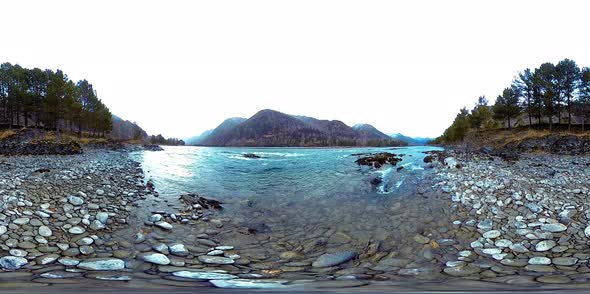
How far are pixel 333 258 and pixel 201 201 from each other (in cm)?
538

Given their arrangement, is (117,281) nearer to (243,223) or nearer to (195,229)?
(195,229)

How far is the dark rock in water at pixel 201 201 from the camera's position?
9070 mm

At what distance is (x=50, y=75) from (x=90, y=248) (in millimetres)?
66315

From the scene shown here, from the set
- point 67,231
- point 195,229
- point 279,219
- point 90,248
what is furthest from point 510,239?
point 67,231

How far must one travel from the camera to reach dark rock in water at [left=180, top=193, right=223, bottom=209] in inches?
357

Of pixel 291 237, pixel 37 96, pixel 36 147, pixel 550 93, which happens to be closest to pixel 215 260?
pixel 291 237

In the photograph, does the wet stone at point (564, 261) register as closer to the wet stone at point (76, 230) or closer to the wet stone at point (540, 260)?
the wet stone at point (540, 260)

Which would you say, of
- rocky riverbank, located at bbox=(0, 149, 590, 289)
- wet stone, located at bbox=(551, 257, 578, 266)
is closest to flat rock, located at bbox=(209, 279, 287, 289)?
rocky riverbank, located at bbox=(0, 149, 590, 289)

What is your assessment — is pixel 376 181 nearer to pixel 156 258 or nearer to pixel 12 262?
pixel 156 258

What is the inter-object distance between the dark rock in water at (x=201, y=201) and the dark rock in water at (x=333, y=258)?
458cm

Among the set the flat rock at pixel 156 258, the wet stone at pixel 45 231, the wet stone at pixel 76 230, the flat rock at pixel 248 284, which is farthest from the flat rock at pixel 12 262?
the flat rock at pixel 248 284

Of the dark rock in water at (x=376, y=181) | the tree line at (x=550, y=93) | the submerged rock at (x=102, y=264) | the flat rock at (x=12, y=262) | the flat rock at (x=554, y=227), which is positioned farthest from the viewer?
the tree line at (x=550, y=93)

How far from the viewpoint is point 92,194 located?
8.53 meters

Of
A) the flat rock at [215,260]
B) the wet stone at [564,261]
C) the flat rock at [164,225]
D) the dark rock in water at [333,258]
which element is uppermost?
the flat rock at [164,225]
